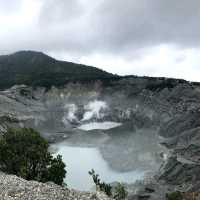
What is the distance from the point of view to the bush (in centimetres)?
7069

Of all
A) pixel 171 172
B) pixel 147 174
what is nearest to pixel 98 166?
pixel 147 174

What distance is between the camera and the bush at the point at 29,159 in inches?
2783

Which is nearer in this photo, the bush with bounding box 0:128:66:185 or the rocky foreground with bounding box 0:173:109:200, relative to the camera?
the rocky foreground with bounding box 0:173:109:200

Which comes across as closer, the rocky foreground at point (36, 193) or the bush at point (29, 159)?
the rocky foreground at point (36, 193)

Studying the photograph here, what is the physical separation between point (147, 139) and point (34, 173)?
122 metres

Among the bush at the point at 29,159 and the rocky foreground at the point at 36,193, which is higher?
the rocky foreground at the point at 36,193

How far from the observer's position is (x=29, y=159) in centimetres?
7319

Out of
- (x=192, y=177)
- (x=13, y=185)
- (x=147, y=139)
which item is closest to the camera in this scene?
(x=13, y=185)

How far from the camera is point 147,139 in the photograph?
191 meters

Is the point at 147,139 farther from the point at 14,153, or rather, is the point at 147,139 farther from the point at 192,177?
the point at 14,153

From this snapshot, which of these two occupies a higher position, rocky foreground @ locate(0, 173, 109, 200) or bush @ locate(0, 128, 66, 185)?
rocky foreground @ locate(0, 173, 109, 200)

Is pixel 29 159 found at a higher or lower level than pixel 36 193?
lower

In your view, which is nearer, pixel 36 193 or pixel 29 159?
pixel 36 193

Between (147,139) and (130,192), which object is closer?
(130,192)
